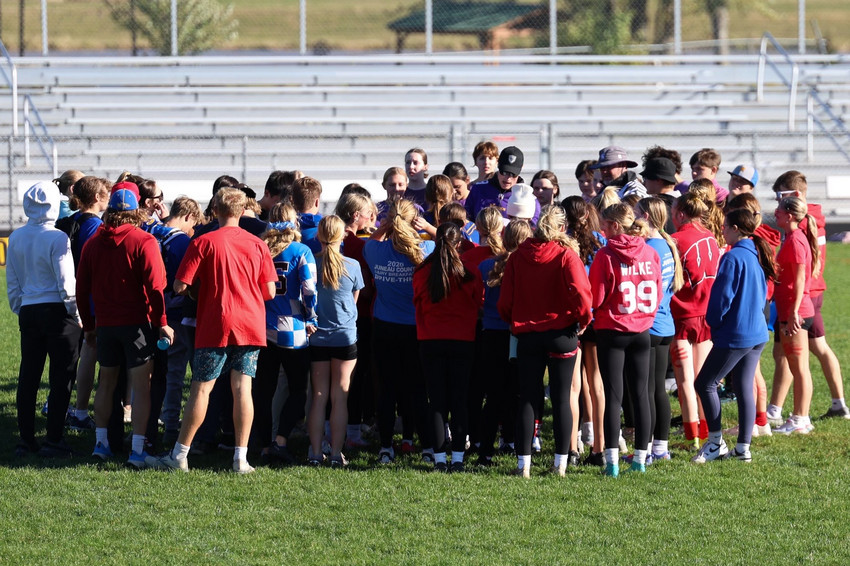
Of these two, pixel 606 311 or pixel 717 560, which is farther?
pixel 606 311

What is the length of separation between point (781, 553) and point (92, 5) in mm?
21043

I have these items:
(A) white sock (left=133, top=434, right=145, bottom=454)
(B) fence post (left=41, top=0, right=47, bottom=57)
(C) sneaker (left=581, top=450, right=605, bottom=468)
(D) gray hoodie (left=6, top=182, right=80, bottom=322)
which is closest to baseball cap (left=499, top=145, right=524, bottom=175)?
(C) sneaker (left=581, top=450, right=605, bottom=468)

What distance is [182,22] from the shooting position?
878 inches

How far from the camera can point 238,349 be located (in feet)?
20.7

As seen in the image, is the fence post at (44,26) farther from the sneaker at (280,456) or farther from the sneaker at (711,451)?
the sneaker at (711,451)

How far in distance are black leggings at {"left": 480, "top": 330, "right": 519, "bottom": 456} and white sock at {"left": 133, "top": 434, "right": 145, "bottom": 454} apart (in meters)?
2.13

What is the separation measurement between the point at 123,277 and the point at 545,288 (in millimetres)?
2546

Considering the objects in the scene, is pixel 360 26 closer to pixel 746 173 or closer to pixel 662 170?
pixel 746 173

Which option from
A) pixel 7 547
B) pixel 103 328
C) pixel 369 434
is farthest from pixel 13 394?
pixel 7 547

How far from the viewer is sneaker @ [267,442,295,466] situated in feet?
22.0

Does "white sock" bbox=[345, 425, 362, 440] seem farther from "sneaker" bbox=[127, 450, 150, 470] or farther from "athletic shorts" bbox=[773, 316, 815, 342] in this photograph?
"athletic shorts" bbox=[773, 316, 815, 342]

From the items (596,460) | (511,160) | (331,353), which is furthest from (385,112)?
(596,460)

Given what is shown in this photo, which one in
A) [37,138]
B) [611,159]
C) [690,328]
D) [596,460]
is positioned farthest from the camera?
[37,138]

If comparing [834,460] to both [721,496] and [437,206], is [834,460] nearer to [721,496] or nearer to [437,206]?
[721,496]
